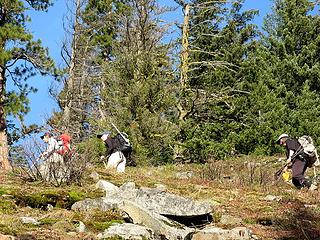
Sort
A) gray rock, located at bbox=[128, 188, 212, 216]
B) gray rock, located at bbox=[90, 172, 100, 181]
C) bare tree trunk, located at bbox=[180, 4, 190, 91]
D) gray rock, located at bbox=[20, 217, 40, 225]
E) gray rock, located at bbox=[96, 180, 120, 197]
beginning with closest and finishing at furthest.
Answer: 1. gray rock, located at bbox=[20, 217, 40, 225]
2. gray rock, located at bbox=[128, 188, 212, 216]
3. gray rock, located at bbox=[96, 180, 120, 197]
4. gray rock, located at bbox=[90, 172, 100, 181]
5. bare tree trunk, located at bbox=[180, 4, 190, 91]

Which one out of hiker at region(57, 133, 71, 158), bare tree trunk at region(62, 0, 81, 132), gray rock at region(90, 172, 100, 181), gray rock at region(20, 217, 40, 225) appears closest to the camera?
gray rock at region(20, 217, 40, 225)

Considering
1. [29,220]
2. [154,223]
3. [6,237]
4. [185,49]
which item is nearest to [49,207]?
[29,220]

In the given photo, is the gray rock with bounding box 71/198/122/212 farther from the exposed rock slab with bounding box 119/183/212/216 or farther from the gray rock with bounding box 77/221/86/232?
the gray rock with bounding box 77/221/86/232

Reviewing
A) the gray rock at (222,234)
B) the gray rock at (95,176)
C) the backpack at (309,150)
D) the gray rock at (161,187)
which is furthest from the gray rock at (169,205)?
the backpack at (309,150)

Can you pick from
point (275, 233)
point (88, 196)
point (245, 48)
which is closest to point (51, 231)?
point (88, 196)

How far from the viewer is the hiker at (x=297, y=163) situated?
12914 millimetres

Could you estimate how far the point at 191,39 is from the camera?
3178 cm

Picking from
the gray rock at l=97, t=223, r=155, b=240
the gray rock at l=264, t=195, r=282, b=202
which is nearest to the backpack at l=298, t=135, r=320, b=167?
the gray rock at l=264, t=195, r=282, b=202

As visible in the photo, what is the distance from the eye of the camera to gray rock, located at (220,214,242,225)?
841cm

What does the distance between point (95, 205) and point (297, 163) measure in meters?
6.39

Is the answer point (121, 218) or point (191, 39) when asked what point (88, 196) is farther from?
point (191, 39)

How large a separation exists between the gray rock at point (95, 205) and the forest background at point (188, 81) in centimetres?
1087

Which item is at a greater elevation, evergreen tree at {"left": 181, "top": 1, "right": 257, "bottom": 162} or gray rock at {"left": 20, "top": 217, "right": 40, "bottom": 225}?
evergreen tree at {"left": 181, "top": 1, "right": 257, "bottom": 162}

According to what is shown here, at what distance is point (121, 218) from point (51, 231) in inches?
47.9
